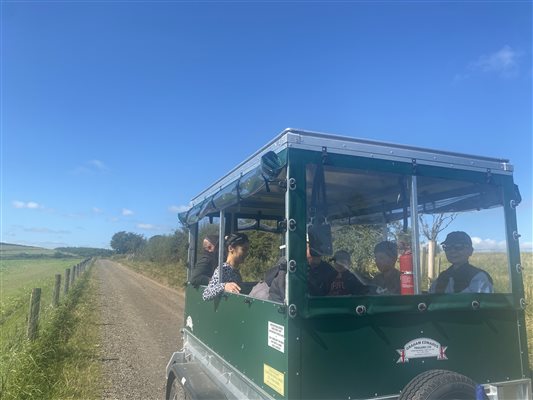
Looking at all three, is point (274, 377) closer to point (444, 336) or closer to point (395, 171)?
point (444, 336)

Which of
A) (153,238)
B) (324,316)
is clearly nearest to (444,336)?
(324,316)

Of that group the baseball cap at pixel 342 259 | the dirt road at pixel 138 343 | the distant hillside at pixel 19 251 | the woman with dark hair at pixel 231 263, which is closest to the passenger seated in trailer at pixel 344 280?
the baseball cap at pixel 342 259

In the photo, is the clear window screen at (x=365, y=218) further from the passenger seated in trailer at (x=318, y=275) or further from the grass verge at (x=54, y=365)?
the grass verge at (x=54, y=365)

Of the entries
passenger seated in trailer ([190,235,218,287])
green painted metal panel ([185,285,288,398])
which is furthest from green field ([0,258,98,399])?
green painted metal panel ([185,285,288,398])

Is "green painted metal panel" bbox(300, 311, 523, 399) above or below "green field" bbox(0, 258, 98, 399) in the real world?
above

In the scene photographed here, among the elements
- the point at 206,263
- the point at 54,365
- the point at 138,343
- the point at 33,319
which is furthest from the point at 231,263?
the point at 138,343

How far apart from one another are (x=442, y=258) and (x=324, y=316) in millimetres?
1349

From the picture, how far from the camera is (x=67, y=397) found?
5648 mm

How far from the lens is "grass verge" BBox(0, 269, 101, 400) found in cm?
555

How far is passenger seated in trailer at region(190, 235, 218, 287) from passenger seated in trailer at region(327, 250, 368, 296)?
5.95 ft

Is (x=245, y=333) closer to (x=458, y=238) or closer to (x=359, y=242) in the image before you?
(x=359, y=242)

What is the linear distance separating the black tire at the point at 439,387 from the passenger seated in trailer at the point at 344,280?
2.22 feet

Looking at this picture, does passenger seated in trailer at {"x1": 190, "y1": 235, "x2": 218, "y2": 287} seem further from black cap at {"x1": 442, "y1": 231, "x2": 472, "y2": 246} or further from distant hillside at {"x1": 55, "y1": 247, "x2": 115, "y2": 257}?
distant hillside at {"x1": 55, "y1": 247, "x2": 115, "y2": 257}

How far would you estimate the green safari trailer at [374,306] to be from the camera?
8.19ft
